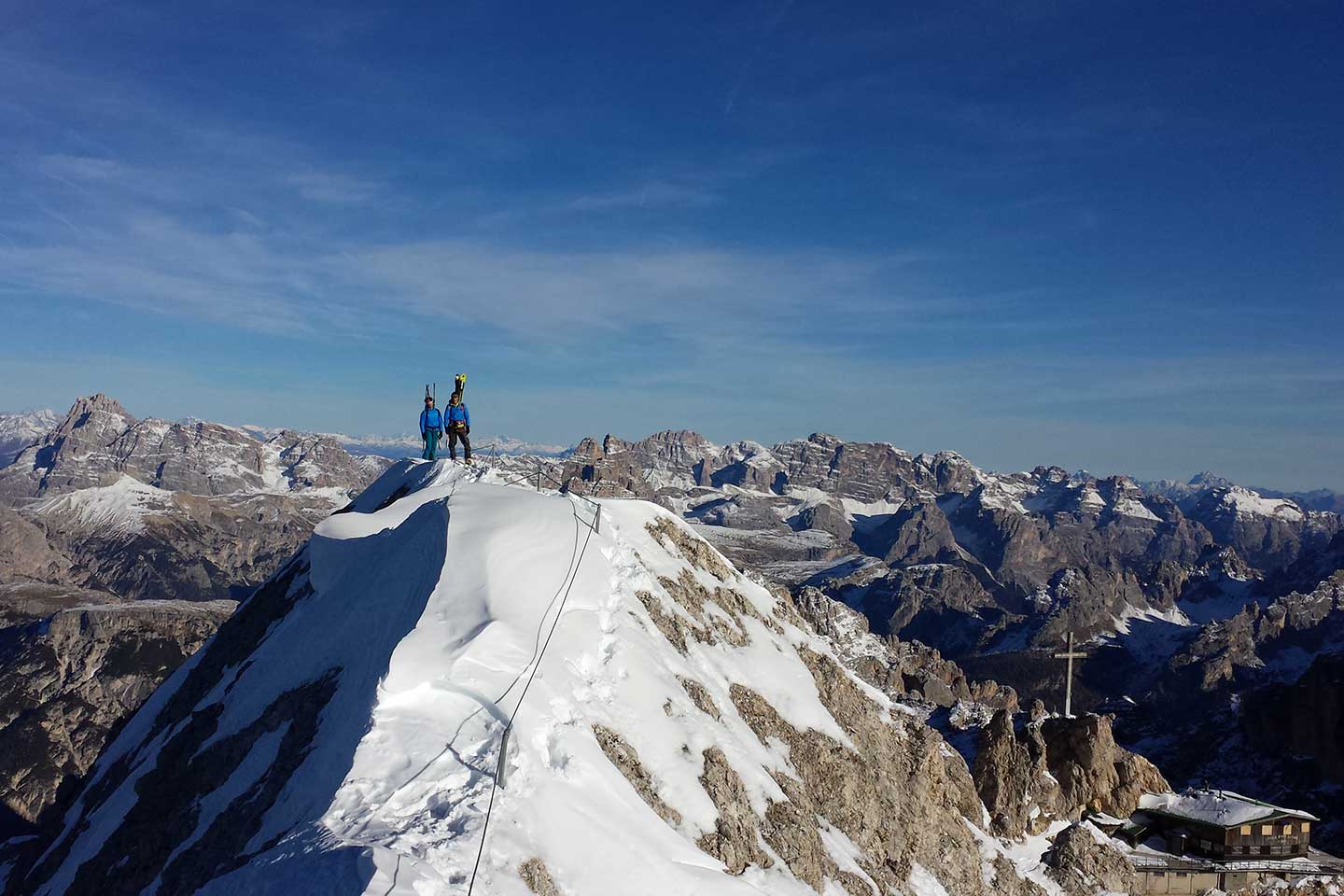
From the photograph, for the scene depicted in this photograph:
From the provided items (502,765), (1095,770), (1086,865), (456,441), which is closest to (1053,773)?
(1095,770)

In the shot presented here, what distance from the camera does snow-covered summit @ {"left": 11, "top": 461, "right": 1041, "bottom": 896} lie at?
21062mm

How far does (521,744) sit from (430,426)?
119 feet

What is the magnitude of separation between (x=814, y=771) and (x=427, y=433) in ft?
109

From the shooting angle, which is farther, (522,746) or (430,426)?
(430,426)

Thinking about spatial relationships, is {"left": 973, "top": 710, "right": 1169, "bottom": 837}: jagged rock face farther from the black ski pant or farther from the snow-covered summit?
the black ski pant

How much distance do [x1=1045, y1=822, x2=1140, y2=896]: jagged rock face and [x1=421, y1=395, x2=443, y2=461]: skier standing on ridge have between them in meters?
42.8

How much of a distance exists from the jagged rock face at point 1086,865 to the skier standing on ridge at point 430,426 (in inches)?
1685

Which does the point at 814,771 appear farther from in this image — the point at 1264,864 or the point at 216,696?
the point at 1264,864

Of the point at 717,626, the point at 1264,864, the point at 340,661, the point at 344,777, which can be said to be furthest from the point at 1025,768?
the point at 344,777

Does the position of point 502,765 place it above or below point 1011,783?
above

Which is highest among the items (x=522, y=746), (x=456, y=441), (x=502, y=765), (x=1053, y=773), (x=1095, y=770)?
(x=456, y=441)

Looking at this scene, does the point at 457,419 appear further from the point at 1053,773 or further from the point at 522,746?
the point at 1053,773

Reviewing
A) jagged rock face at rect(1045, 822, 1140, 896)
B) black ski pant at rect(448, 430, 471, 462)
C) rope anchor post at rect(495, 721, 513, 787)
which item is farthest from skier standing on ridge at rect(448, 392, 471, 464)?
jagged rock face at rect(1045, 822, 1140, 896)

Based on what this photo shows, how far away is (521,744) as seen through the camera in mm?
23797
